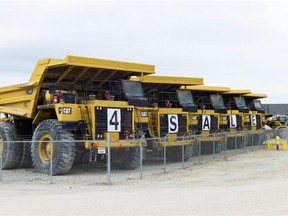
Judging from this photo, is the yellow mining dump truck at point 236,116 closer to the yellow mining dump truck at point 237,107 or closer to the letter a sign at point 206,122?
the yellow mining dump truck at point 237,107

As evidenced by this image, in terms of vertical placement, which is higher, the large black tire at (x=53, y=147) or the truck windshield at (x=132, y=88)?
the truck windshield at (x=132, y=88)

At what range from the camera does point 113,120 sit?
1664 cm

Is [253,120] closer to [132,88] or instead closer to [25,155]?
[132,88]

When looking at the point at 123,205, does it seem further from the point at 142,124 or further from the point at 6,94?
the point at 6,94

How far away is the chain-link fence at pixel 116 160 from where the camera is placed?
618 inches

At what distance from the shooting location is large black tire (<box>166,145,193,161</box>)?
2065 cm

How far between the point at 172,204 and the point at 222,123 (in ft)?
50.7

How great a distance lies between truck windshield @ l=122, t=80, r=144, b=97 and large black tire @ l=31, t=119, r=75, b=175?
2807 millimetres

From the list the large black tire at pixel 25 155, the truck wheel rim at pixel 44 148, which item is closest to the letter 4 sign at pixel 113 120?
the truck wheel rim at pixel 44 148

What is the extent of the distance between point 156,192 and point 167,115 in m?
7.76

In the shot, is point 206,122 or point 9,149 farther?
point 206,122

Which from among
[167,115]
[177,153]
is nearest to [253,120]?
[177,153]

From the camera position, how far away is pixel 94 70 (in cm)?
1733

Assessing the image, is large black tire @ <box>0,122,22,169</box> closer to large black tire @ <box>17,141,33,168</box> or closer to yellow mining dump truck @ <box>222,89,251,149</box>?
large black tire @ <box>17,141,33,168</box>
